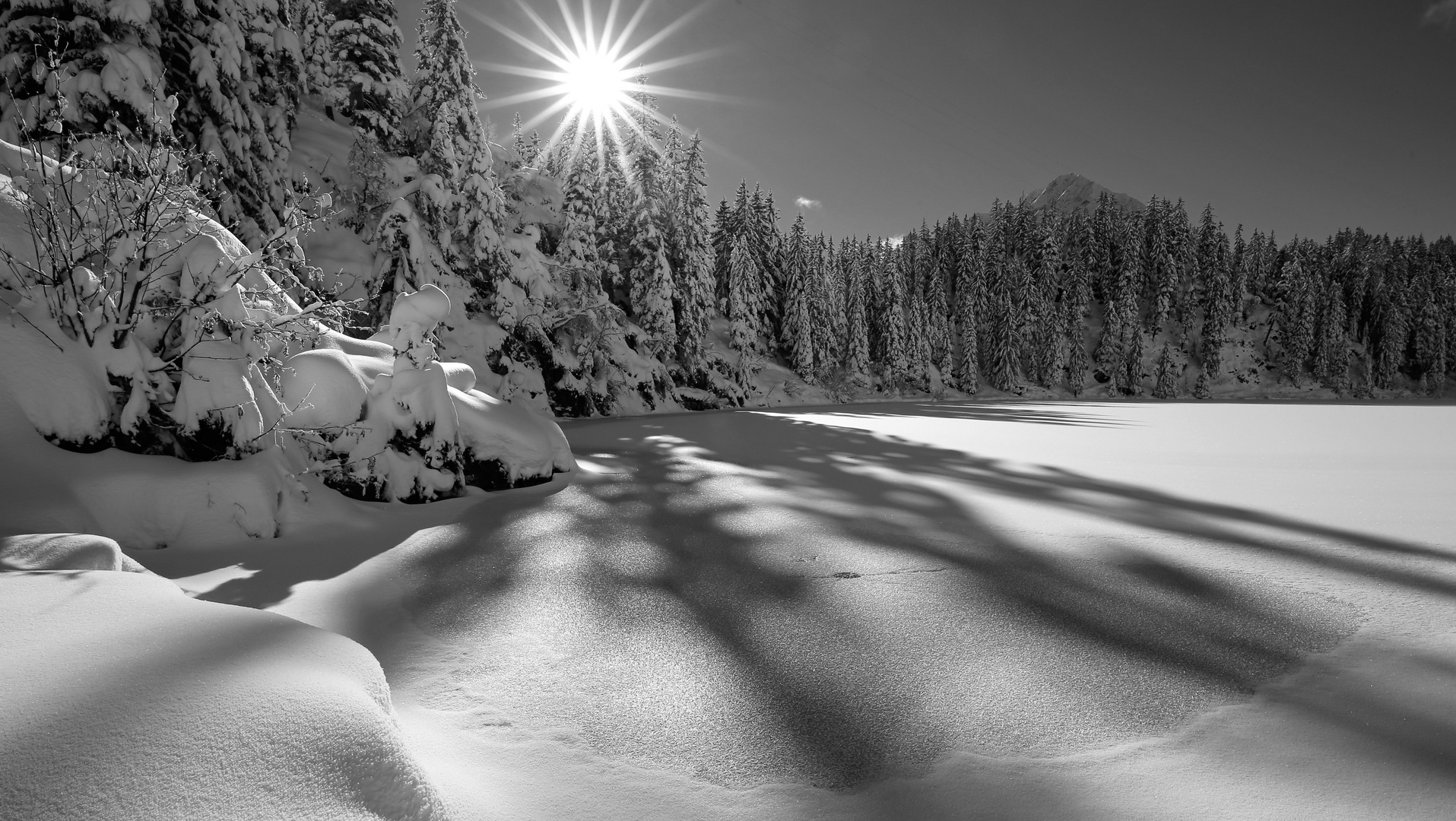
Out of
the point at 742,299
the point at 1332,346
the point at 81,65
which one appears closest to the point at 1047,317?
the point at 1332,346

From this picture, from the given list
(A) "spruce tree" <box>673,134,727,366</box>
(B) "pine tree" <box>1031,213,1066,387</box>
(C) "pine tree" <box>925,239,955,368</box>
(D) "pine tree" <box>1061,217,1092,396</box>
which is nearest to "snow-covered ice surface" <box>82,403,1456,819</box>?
(A) "spruce tree" <box>673,134,727,366</box>

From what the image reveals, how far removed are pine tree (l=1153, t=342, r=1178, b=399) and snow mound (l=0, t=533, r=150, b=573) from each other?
66.5 m

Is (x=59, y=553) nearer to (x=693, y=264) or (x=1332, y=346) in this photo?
(x=693, y=264)

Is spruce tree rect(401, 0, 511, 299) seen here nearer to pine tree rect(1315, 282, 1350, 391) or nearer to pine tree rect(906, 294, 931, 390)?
pine tree rect(906, 294, 931, 390)

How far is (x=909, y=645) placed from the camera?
3.23 meters

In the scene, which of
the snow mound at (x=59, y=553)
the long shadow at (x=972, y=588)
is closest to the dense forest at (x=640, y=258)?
the snow mound at (x=59, y=553)

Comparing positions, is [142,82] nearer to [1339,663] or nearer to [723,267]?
[1339,663]

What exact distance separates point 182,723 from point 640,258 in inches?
1141

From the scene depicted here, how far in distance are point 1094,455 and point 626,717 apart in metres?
10.0

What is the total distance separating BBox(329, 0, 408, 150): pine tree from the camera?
16.8 m

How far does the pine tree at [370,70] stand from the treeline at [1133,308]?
104 ft

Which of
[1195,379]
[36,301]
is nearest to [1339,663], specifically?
[36,301]

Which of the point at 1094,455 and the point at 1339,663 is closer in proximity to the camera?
the point at 1339,663

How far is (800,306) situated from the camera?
1625 inches
